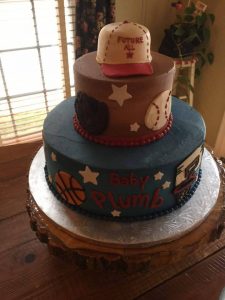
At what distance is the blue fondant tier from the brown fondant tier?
0.04 meters

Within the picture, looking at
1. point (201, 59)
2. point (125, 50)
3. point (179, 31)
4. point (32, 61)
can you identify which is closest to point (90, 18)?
point (179, 31)

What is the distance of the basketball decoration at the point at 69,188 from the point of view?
833 mm

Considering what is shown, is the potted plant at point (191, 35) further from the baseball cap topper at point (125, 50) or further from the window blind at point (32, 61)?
the baseball cap topper at point (125, 50)

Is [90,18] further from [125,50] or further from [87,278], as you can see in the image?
[87,278]

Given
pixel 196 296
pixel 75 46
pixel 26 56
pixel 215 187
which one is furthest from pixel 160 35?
pixel 196 296

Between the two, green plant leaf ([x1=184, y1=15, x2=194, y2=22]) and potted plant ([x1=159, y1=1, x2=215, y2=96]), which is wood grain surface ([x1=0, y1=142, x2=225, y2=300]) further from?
green plant leaf ([x1=184, y1=15, x2=194, y2=22])

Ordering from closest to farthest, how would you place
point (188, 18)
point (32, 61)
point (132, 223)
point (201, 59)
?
1. point (132, 223)
2. point (188, 18)
3. point (201, 59)
4. point (32, 61)

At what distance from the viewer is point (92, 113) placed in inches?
31.3

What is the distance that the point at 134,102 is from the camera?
760 mm

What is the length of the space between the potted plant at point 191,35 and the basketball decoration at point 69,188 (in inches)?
57.0

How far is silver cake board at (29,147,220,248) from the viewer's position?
2.58 feet

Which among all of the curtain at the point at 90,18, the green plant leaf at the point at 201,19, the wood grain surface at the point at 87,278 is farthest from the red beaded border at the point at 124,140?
the green plant leaf at the point at 201,19

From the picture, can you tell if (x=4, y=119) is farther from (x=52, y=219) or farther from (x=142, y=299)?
(x=142, y=299)

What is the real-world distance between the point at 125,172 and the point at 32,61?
1.82 metres
